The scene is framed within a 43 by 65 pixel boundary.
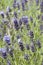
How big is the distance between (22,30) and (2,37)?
0.15 meters

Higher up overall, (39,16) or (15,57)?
(39,16)

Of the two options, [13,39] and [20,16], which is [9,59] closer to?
[13,39]

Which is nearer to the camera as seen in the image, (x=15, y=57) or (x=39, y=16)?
(x=15, y=57)

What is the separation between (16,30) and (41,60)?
26 centimetres

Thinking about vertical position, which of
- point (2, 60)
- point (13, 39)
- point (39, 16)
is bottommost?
point (2, 60)

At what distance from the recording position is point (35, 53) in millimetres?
1578

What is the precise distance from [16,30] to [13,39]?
0.22ft

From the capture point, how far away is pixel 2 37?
1.68 m

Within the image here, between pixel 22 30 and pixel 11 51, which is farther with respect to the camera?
pixel 22 30

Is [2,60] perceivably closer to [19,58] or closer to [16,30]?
[19,58]

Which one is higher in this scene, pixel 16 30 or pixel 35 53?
pixel 16 30

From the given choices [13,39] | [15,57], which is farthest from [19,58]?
[13,39]

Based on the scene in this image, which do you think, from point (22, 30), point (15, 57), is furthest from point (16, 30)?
point (15, 57)

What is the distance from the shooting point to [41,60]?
1576 mm
